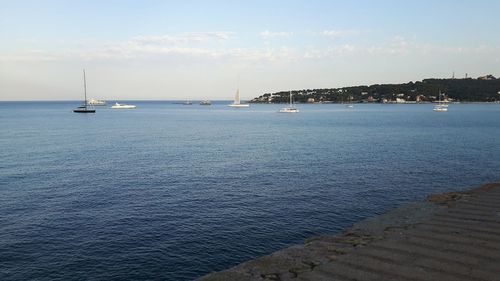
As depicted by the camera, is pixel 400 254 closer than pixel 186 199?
Yes

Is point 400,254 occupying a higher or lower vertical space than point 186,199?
higher

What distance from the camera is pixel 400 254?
18141 mm

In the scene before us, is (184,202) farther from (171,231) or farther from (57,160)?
(57,160)

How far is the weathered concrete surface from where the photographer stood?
1606 centimetres

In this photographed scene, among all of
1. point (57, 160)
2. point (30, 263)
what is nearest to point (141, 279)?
point (30, 263)

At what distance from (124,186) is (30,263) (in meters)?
18.7

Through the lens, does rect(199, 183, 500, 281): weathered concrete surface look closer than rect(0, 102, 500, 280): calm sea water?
Yes

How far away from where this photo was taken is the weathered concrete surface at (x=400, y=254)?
16.1m

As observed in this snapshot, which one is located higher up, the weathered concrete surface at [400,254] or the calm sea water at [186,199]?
the weathered concrete surface at [400,254]

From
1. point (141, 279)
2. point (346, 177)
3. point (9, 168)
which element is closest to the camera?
point (141, 279)

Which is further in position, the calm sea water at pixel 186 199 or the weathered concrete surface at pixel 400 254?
the calm sea water at pixel 186 199

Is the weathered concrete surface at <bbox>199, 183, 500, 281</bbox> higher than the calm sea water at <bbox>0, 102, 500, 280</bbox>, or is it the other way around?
the weathered concrete surface at <bbox>199, 183, 500, 281</bbox>

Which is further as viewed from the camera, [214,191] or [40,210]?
[214,191]

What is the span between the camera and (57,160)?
5722 centimetres
